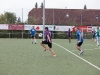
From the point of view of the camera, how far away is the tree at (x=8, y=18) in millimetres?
50144

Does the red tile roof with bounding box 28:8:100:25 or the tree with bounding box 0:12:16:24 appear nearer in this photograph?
the tree with bounding box 0:12:16:24

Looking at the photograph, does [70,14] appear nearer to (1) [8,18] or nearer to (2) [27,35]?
(1) [8,18]

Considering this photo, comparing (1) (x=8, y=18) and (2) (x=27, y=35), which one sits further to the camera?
(1) (x=8, y=18)

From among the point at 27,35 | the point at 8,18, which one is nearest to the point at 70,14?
the point at 8,18

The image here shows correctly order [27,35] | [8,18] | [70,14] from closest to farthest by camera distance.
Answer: [27,35], [8,18], [70,14]

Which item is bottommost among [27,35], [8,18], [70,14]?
[27,35]

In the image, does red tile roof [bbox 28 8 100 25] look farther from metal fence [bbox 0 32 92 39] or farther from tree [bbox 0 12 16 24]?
metal fence [bbox 0 32 92 39]

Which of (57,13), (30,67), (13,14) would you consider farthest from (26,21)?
(30,67)

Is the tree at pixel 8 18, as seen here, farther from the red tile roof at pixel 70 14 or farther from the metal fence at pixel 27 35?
the red tile roof at pixel 70 14

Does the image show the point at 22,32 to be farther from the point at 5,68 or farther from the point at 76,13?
the point at 5,68

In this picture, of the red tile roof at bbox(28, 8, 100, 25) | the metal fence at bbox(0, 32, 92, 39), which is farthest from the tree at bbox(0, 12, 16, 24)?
the red tile roof at bbox(28, 8, 100, 25)

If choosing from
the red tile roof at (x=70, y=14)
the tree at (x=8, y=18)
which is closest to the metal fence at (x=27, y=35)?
the tree at (x=8, y=18)

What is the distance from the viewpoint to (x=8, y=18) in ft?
170

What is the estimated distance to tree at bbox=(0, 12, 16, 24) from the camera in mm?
50144
